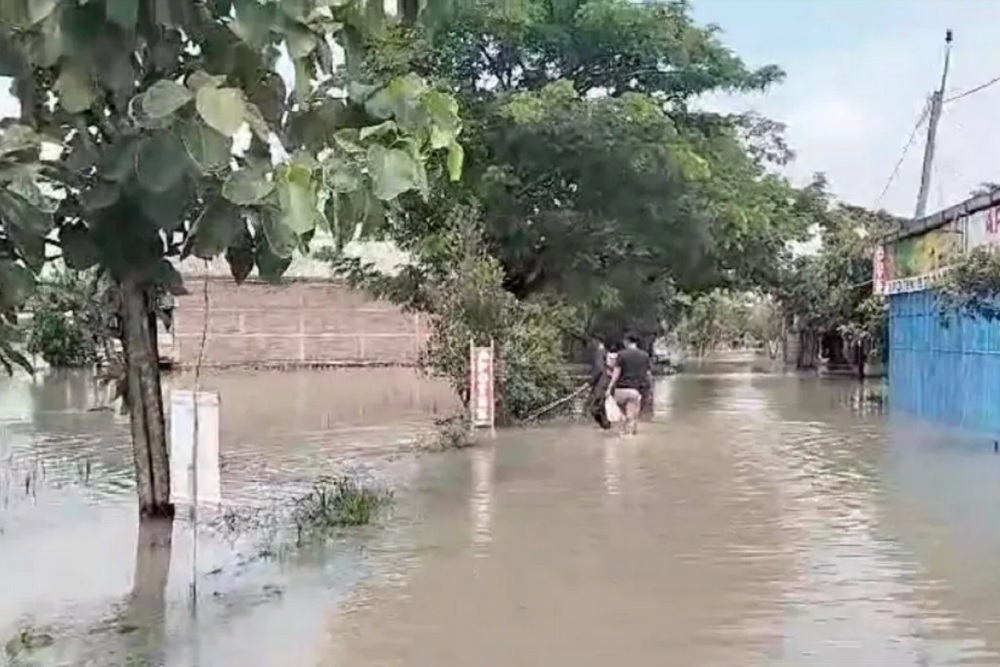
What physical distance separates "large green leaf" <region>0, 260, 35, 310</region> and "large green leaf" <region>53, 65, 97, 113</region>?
1.89 feet

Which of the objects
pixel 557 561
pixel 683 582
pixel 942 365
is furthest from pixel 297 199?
pixel 942 365

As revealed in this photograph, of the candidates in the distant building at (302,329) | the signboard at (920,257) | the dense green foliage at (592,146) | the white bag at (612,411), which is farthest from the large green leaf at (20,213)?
the distant building at (302,329)

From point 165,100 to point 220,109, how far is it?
14 centimetres

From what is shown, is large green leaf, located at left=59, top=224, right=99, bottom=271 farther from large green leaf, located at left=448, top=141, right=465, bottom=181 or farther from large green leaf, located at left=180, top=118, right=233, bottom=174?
large green leaf, located at left=180, top=118, right=233, bottom=174

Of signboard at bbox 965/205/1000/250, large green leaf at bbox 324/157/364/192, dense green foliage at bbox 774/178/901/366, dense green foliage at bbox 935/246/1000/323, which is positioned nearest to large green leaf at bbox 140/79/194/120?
large green leaf at bbox 324/157/364/192

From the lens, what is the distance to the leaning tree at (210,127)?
2.94 m

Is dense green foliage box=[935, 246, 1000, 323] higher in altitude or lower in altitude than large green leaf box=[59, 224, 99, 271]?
higher

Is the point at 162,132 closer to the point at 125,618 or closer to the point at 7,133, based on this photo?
the point at 7,133

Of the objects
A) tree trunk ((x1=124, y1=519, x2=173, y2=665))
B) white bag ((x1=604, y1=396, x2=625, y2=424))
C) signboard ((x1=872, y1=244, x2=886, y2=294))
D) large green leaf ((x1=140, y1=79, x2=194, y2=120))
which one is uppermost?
signboard ((x1=872, y1=244, x2=886, y2=294))

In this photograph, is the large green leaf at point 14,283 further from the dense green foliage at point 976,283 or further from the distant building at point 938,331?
the distant building at point 938,331

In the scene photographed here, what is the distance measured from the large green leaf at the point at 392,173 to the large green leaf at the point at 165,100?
0.46 m

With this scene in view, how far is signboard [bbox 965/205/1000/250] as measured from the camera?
1989 cm

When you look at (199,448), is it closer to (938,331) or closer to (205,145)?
(205,145)

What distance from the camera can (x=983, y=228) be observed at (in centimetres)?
2075
